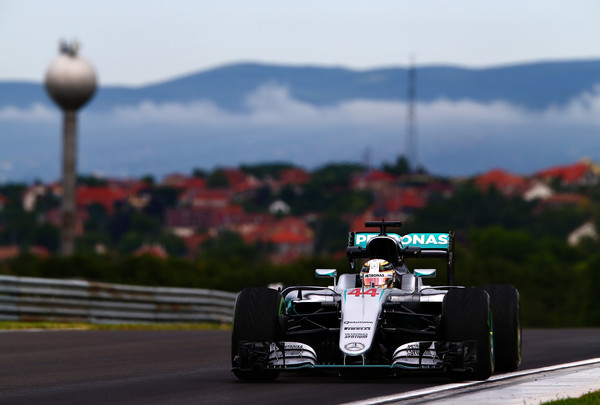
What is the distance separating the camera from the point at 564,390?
43.5 feet

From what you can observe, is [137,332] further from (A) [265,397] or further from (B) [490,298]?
(A) [265,397]

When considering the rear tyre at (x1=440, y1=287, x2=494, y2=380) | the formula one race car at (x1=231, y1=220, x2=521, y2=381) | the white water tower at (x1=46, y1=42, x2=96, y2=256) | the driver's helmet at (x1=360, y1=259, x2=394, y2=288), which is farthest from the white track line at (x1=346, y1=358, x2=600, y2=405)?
the white water tower at (x1=46, y1=42, x2=96, y2=256)

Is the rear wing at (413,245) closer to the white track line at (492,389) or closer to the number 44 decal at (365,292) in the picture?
the number 44 decal at (365,292)

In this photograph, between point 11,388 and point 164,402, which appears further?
point 11,388

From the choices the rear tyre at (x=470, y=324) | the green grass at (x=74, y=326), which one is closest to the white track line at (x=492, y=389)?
the rear tyre at (x=470, y=324)

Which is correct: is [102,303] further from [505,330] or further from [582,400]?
[582,400]

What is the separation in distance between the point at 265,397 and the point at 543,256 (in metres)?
155

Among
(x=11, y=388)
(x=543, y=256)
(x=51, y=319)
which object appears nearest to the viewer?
(x=11, y=388)

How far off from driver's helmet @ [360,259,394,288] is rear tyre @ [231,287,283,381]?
41.3 inches

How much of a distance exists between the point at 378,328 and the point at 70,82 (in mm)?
63694

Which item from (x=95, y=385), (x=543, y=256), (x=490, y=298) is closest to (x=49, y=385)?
(x=95, y=385)

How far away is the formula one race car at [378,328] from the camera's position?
13.7m

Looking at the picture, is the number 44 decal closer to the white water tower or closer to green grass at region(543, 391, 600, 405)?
green grass at region(543, 391, 600, 405)

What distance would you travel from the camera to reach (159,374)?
613 inches
